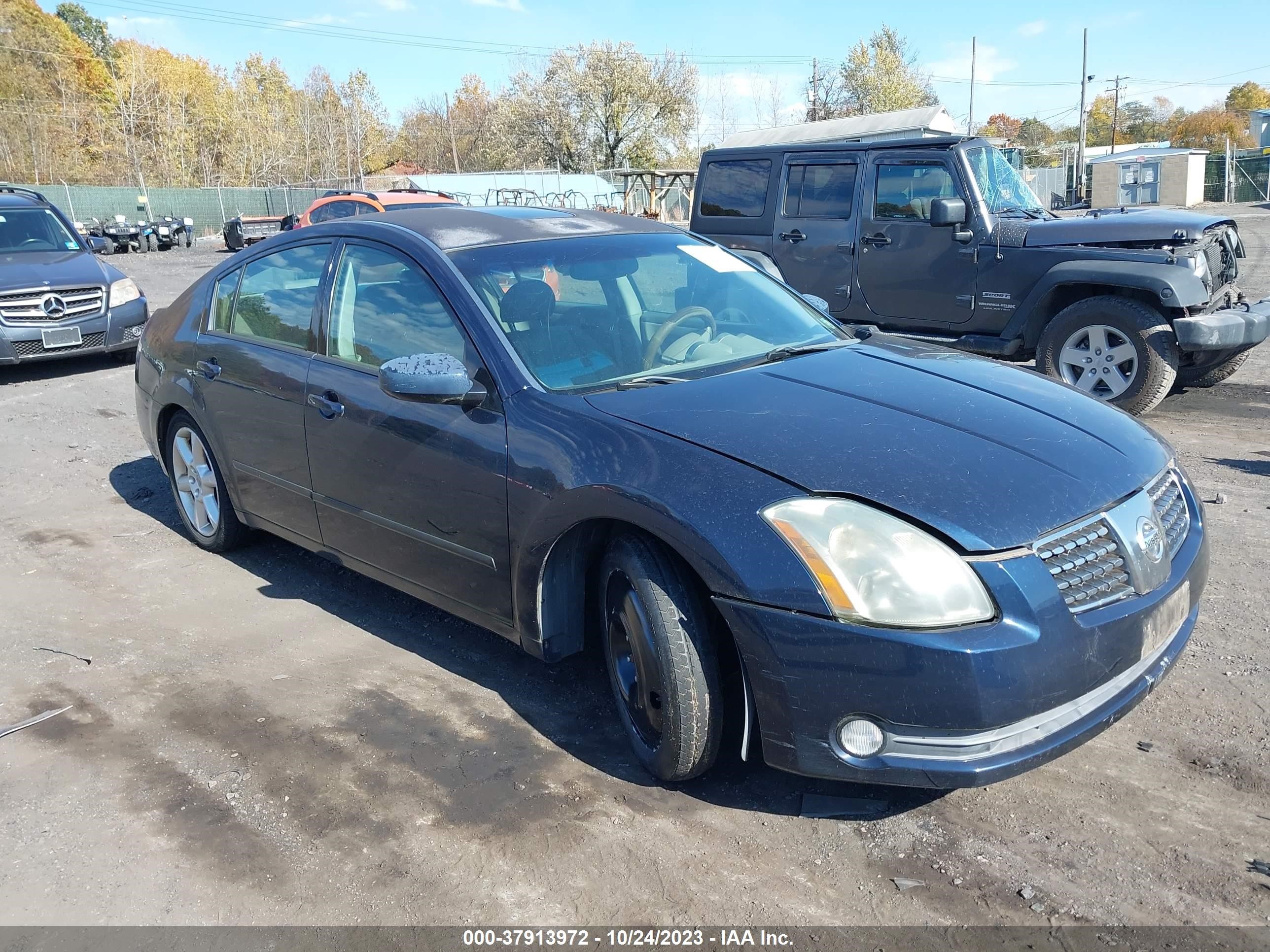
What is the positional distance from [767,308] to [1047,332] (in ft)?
13.6

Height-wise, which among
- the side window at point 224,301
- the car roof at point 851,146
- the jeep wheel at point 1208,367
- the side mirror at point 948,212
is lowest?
the jeep wheel at point 1208,367

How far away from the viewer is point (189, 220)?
112 feet

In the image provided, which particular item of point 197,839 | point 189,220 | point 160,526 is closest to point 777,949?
point 197,839

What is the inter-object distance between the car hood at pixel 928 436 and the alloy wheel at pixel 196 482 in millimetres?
2670

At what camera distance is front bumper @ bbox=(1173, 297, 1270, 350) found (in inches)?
262

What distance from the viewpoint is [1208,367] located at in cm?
748

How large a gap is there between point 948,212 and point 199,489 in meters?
5.65

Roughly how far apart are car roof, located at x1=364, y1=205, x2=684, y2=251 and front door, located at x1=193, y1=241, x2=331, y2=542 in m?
0.45

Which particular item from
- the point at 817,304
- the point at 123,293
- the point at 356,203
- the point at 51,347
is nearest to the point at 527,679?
the point at 817,304

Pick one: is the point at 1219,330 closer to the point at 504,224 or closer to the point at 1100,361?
the point at 1100,361

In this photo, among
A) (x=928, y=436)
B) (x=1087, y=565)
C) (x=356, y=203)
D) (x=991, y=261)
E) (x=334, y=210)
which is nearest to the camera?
(x=1087, y=565)

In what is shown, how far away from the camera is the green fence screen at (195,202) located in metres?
41.3

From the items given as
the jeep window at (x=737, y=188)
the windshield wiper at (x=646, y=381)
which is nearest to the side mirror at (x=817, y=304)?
the windshield wiper at (x=646, y=381)

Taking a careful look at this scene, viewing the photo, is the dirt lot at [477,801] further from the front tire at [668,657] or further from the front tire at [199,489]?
the front tire at [199,489]
